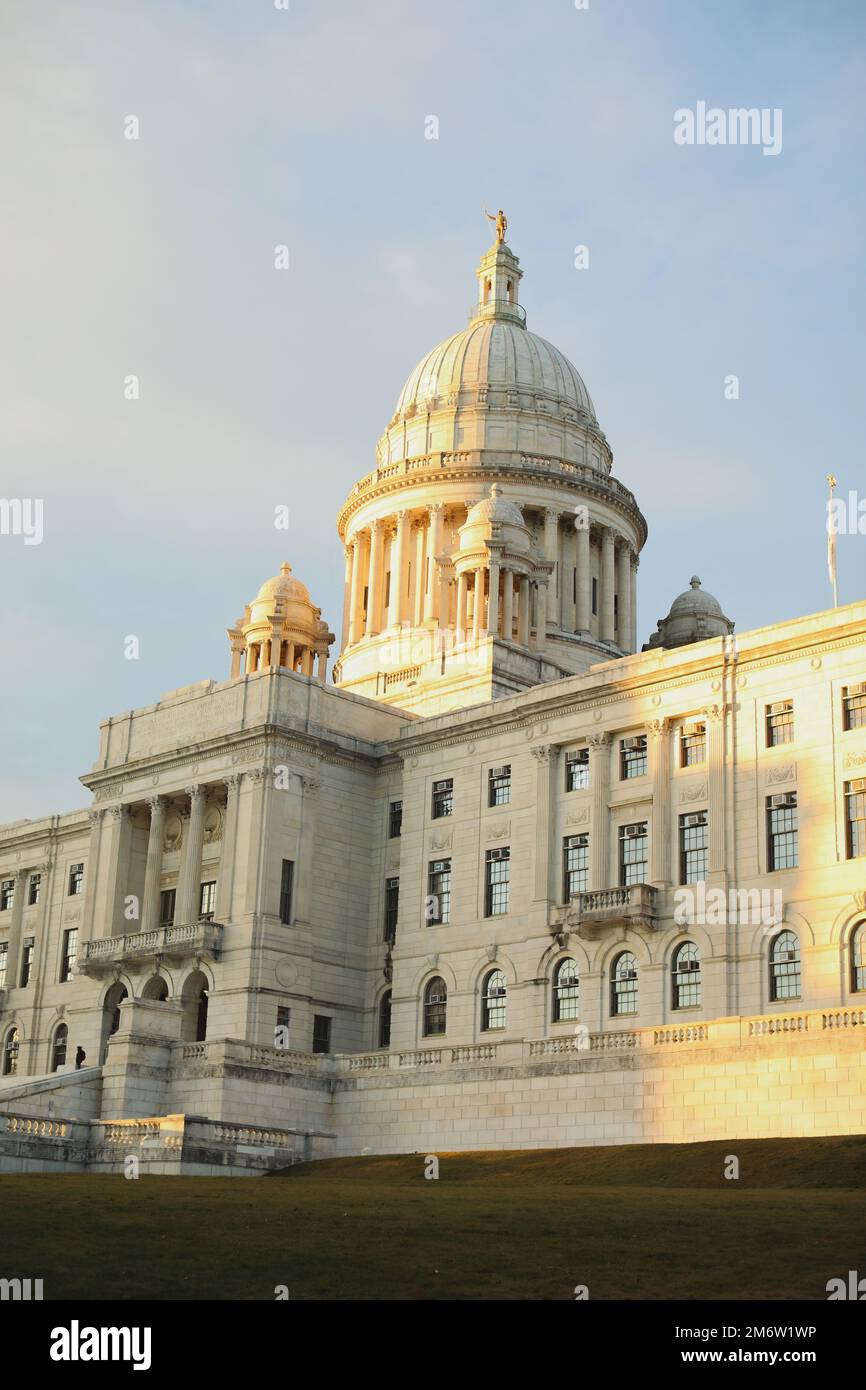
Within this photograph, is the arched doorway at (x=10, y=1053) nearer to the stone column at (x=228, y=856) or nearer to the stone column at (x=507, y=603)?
the stone column at (x=228, y=856)

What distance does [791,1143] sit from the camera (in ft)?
143

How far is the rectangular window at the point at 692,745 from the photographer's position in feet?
208

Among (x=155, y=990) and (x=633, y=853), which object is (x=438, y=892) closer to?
(x=633, y=853)

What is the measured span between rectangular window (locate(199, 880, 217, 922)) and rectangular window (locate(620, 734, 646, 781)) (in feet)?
60.5

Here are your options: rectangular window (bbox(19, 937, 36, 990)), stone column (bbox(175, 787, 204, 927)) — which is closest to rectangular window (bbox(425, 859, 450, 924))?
stone column (bbox(175, 787, 204, 927))

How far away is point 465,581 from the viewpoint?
89.1m

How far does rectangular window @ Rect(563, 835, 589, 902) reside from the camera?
65750 millimetres

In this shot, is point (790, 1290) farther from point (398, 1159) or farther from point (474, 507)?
point (474, 507)

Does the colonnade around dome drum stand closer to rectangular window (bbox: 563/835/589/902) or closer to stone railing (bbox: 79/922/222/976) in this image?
rectangular window (bbox: 563/835/589/902)

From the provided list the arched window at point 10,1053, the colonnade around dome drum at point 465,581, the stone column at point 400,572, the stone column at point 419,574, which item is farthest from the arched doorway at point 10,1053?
the stone column at point 419,574

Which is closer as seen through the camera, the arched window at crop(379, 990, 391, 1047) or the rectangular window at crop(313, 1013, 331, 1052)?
the rectangular window at crop(313, 1013, 331, 1052)

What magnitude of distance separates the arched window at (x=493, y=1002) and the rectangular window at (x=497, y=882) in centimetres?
242

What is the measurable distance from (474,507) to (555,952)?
33.1 meters
